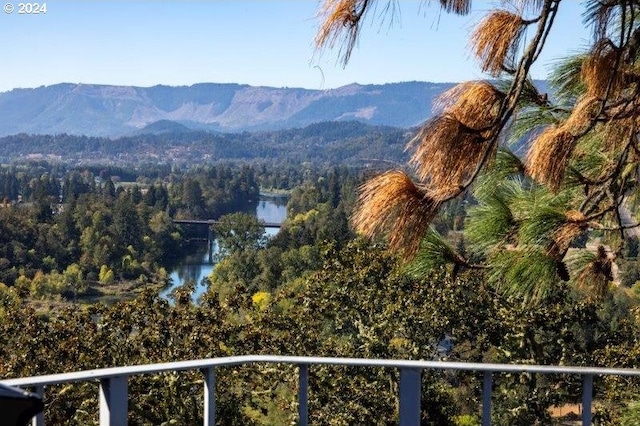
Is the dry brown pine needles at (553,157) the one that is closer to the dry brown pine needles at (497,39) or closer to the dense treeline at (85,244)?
the dry brown pine needles at (497,39)

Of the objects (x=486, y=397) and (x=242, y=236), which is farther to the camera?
(x=242, y=236)

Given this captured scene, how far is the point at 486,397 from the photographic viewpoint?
1729 mm

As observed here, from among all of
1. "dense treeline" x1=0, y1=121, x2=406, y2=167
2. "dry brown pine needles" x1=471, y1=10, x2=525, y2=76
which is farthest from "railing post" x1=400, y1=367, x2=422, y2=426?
"dense treeline" x1=0, y1=121, x2=406, y2=167

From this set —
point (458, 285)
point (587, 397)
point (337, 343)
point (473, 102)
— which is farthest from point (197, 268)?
point (587, 397)

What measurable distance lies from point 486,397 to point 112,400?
787 mm

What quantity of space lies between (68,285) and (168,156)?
124 m

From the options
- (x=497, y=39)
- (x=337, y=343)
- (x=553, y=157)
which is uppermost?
(x=497, y=39)

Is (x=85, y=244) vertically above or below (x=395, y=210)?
below

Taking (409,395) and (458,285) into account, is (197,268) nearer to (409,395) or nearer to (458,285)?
(458,285)

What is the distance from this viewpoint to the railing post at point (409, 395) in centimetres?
171

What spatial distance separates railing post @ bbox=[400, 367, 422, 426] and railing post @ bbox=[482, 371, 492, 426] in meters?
0.14

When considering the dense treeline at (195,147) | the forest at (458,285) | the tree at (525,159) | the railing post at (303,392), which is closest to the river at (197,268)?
the forest at (458,285)

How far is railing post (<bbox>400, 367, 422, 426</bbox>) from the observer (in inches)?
67.5

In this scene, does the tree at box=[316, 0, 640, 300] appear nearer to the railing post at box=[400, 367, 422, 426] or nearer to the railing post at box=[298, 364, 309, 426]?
the railing post at box=[400, 367, 422, 426]
